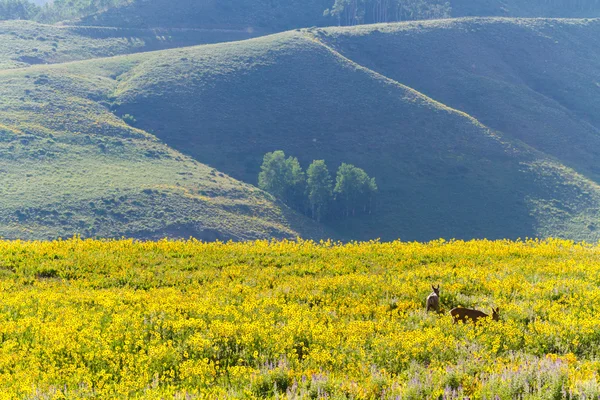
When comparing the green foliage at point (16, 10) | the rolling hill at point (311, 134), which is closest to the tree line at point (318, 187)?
the rolling hill at point (311, 134)

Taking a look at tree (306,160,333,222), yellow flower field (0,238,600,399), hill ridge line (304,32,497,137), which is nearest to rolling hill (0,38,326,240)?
tree (306,160,333,222)

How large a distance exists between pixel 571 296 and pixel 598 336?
2464 millimetres

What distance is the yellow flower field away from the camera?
21.2ft

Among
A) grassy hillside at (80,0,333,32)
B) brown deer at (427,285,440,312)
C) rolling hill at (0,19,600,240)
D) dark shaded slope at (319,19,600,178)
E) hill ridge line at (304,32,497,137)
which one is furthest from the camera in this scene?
grassy hillside at (80,0,333,32)

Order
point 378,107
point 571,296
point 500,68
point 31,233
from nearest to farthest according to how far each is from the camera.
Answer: point 571,296 < point 31,233 < point 378,107 < point 500,68

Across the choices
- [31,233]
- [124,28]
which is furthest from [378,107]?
[124,28]

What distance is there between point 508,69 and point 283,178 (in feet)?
261

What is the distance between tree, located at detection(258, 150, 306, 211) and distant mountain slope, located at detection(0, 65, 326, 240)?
12.5ft

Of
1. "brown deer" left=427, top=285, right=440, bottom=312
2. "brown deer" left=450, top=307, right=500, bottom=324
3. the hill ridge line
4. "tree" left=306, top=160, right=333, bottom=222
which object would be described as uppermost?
"brown deer" left=450, top=307, right=500, bottom=324

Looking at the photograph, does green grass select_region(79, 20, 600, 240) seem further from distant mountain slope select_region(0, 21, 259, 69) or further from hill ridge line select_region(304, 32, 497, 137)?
distant mountain slope select_region(0, 21, 259, 69)

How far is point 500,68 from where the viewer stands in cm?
14538

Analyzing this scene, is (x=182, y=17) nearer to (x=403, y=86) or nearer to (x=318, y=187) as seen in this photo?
(x=403, y=86)

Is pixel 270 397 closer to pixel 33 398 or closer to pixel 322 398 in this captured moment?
pixel 322 398

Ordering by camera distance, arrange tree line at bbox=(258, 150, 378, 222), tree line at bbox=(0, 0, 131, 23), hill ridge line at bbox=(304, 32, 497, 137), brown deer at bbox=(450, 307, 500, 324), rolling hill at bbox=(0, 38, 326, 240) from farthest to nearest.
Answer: tree line at bbox=(0, 0, 131, 23) < hill ridge line at bbox=(304, 32, 497, 137) < tree line at bbox=(258, 150, 378, 222) < rolling hill at bbox=(0, 38, 326, 240) < brown deer at bbox=(450, 307, 500, 324)
